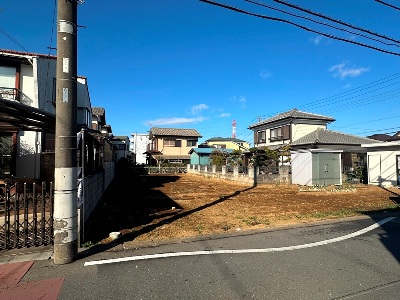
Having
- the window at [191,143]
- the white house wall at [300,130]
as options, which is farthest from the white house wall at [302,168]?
the window at [191,143]

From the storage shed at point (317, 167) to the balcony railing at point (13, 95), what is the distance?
17352 mm

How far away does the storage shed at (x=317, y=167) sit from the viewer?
17.8m

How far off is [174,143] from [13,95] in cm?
3371

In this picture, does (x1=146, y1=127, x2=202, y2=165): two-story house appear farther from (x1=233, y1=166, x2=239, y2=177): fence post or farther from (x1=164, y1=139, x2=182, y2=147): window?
(x1=233, y1=166, x2=239, y2=177): fence post

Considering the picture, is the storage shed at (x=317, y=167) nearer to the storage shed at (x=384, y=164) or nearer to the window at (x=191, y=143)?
the storage shed at (x=384, y=164)

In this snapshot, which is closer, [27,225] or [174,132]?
[27,225]

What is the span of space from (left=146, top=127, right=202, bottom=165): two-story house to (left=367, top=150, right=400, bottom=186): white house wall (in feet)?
100

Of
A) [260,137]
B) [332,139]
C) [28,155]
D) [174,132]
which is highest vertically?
[174,132]

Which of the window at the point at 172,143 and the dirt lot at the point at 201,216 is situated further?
the window at the point at 172,143

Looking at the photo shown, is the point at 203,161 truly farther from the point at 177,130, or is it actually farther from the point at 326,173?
the point at 326,173

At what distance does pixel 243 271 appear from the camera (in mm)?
4191

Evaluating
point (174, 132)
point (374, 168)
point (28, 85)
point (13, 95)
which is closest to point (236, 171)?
point (374, 168)

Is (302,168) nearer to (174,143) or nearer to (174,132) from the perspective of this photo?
(174,143)

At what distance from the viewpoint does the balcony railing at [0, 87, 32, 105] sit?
13146mm
